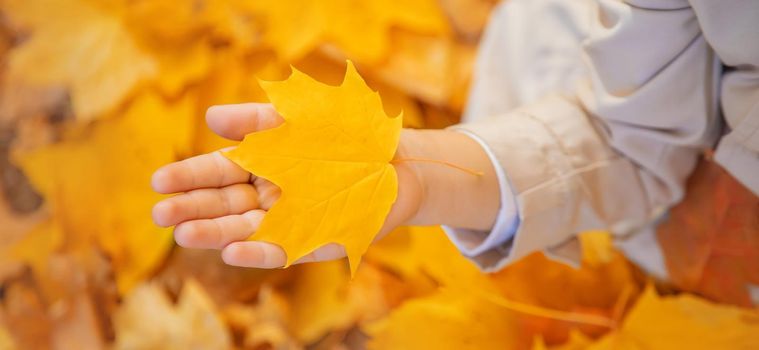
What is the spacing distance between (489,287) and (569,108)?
196 mm

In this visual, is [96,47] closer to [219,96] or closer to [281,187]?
[219,96]

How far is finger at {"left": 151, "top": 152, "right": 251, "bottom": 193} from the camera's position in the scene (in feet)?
1.30

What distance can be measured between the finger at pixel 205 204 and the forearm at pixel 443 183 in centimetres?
9

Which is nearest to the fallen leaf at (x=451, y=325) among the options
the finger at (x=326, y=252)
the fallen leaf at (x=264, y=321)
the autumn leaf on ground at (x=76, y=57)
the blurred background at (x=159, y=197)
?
the blurred background at (x=159, y=197)

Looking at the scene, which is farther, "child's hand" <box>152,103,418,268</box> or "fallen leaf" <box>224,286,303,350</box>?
"fallen leaf" <box>224,286,303,350</box>

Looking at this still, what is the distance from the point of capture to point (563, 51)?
62 cm

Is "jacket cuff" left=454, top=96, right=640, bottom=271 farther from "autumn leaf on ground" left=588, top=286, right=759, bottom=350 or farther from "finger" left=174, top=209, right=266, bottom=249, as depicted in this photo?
"finger" left=174, top=209, right=266, bottom=249

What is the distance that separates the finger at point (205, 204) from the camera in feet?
1.27

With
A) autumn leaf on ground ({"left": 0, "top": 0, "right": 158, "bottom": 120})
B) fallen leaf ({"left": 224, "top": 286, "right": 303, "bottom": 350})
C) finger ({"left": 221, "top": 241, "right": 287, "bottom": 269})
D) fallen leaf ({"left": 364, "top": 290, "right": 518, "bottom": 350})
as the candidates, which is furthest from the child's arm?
autumn leaf on ground ({"left": 0, "top": 0, "right": 158, "bottom": 120})

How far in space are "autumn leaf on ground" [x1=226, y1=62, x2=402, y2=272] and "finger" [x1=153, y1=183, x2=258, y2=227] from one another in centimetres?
3

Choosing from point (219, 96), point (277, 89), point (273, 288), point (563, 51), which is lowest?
point (273, 288)

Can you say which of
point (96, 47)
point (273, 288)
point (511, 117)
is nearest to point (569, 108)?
point (511, 117)

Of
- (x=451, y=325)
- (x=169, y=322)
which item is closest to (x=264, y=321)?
(x=169, y=322)

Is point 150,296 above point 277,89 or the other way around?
the other way around
